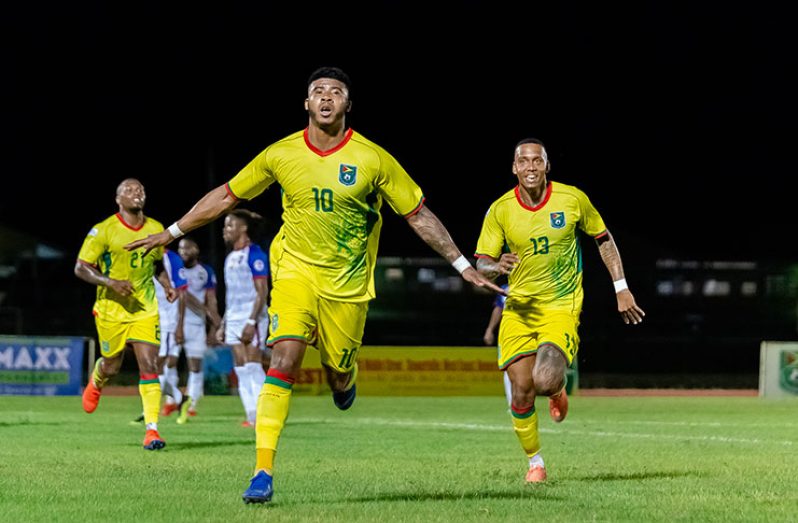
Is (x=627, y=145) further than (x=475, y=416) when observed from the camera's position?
Yes

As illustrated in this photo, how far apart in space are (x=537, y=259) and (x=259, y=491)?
11.9ft

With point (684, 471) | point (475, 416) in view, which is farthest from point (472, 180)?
point (684, 471)

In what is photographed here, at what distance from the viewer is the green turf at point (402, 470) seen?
8.09 meters

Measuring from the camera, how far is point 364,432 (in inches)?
650

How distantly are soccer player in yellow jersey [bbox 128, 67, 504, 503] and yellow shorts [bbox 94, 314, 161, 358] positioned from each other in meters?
5.12

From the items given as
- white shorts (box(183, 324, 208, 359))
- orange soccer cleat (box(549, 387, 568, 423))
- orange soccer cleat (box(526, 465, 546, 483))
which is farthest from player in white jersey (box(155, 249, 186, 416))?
orange soccer cleat (box(526, 465, 546, 483))

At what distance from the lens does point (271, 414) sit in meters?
8.42

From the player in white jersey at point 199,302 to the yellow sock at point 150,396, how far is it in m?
5.98

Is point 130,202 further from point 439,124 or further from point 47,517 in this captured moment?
point 439,124

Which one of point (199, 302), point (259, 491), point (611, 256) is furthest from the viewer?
point (199, 302)

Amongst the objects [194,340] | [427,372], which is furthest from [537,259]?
[427,372]

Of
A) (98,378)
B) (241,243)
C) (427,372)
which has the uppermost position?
(241,243)

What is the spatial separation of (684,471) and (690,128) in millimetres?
53951

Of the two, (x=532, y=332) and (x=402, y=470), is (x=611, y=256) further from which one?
(x=402, y=470)
